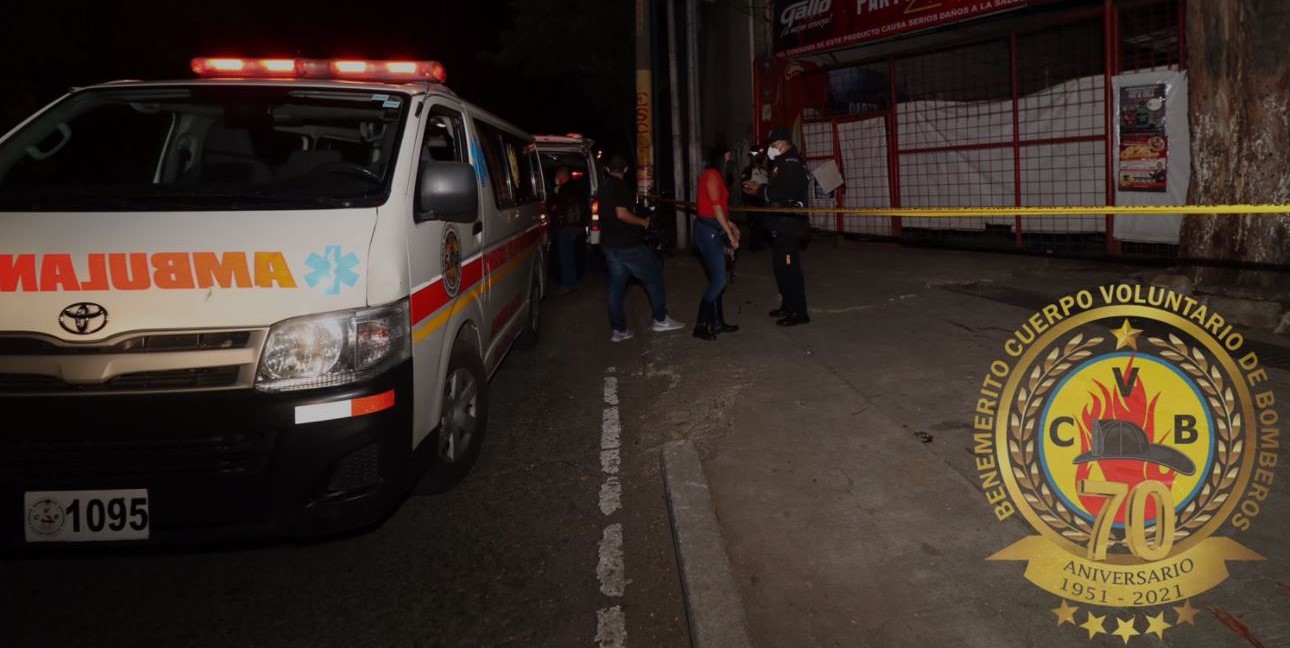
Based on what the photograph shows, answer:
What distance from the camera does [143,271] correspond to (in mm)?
3545

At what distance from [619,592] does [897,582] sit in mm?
1118

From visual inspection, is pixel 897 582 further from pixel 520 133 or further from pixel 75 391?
pixel 520 133

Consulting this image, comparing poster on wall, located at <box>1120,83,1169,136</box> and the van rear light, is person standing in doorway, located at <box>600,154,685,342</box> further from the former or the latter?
poster on wall, located at <box>1120,83,1169,136</box>

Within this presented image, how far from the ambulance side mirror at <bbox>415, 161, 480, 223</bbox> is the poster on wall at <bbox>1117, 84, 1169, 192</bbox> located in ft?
30.1

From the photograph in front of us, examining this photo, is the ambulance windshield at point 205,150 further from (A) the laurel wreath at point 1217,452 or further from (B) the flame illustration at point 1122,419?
(A) the laurel wreath at point 1217,452

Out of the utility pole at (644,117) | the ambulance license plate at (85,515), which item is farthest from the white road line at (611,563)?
the utility pole at (644,117)

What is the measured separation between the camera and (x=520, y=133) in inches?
314

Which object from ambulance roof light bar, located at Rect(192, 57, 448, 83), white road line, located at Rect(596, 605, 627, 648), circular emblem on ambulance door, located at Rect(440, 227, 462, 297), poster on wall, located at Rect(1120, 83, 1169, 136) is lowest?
white road line, located at Rect(596, 605, 627, 648)

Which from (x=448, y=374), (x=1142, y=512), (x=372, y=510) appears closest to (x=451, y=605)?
(x=372, y=510)

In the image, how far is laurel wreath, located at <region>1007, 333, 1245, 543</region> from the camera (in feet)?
13.4

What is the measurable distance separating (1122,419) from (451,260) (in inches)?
137

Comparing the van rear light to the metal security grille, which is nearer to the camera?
the van rear light

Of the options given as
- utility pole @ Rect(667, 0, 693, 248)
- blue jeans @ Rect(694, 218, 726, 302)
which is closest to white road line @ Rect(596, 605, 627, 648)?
blue jeans @ Rect(694, 218, 726, 302)

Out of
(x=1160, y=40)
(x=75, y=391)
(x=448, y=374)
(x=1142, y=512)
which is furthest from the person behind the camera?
(x=1160, y=40)
